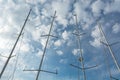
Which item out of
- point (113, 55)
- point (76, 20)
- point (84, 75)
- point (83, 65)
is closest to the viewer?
point (113, 55)

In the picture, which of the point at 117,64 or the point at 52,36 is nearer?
the point at 117,64

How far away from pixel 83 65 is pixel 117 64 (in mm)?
9643

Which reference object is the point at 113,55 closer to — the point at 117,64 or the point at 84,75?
the point at 117,64

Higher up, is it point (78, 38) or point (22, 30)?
point (78, 38)

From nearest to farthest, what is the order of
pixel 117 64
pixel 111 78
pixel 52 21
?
1. pixel 117 64
2. pixel 111 78
3. pixel 52 21

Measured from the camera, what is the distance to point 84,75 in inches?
1196

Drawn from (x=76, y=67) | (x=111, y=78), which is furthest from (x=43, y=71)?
(x=111, y=78)

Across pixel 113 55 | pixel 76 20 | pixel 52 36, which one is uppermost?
pixel 76 20

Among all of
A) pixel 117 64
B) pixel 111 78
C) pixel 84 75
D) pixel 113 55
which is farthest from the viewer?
pixel 84 75

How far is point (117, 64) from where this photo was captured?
77.7 ft

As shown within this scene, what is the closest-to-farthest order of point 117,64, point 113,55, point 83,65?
point 117,64
point 113,55
point 83,65

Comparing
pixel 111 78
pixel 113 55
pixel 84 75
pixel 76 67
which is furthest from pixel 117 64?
pixel 76 67

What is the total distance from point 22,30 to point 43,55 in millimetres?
6986

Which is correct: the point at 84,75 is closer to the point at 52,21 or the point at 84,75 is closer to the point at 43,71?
the point at 43,71
